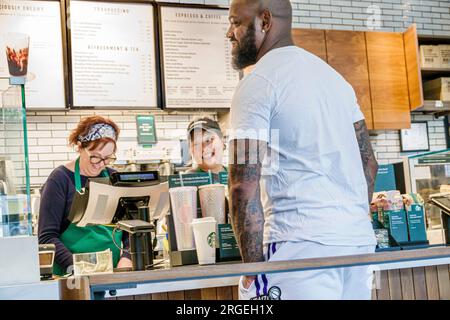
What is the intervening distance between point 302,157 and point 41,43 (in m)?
2.82

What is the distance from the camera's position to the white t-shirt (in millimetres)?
1744

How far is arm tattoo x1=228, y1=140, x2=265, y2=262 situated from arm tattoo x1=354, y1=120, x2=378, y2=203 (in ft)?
1.46

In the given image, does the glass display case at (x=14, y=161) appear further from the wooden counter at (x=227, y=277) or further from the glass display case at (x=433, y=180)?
the glass display case at (x=433, y=180)

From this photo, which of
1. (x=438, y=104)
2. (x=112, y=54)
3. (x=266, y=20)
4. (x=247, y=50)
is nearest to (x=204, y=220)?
(x=247, y=50)

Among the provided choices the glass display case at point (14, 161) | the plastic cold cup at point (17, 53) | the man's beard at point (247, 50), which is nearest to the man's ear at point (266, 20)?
the man's beard at point (247, 50)

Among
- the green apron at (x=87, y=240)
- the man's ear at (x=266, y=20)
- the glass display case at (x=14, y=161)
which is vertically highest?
the man's ear at (x=266, y=20)

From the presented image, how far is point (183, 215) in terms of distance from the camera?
6.85ft

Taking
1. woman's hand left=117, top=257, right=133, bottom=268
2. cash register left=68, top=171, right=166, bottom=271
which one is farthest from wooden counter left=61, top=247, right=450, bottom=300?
woman's hand left=117, top=257, right=133, bottom=268

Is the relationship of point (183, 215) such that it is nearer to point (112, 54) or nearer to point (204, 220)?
point (204, 220)

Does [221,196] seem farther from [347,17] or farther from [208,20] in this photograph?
[347,17]

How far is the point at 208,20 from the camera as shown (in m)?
4.59

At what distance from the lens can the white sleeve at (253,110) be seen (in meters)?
1.78

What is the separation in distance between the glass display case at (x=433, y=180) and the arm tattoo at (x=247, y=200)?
0.91 meters

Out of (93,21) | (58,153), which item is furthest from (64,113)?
(93,21)
